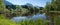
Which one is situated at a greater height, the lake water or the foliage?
the lake water

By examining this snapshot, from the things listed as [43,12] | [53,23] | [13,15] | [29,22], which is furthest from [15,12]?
[53,23]

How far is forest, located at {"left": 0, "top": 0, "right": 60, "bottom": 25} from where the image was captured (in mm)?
1979

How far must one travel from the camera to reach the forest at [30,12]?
198 centimetres

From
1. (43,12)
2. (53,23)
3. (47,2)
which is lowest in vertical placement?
(53,23)

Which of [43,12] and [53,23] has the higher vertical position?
[43,12]

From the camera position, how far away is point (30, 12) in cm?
201

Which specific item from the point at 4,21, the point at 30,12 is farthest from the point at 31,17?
the point at 4,21

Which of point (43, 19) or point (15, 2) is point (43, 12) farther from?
point (15, 2)

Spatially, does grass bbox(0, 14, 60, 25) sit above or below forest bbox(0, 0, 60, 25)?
below

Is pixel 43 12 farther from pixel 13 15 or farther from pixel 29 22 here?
pixel 13 15

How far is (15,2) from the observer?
2020mm

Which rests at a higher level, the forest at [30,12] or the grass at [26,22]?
the forest at [30,12]

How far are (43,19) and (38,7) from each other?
0.57 feet

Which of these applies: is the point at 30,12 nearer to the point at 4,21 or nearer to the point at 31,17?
the point at 31,17
